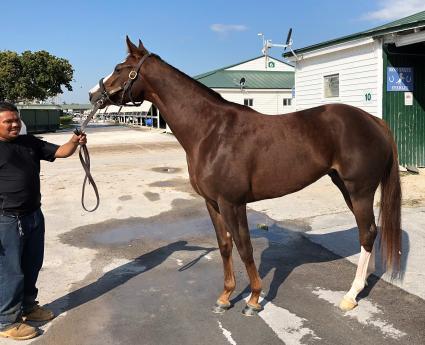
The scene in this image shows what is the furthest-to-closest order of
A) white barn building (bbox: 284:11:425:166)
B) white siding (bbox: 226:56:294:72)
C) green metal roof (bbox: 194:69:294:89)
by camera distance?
white siding (bbox: 226:56:294:72) < green metal roof (bbox: 194:69:294:89) < white barn building (bbox: 284:11:425:166)

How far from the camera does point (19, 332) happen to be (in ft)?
10.7

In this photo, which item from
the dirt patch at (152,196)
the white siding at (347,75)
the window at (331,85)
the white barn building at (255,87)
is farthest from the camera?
the white barn building at (255,87)

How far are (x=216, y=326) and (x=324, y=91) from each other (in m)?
9.80

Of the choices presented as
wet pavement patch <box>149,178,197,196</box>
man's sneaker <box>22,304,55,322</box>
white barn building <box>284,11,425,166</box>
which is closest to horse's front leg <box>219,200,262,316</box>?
man's sneaker <box>22,304,55,322</box>

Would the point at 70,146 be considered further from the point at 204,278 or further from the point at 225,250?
the point at 204,278

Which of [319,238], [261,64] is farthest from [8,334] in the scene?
[261,64]

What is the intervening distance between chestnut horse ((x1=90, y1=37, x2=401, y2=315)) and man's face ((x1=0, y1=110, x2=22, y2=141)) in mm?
685

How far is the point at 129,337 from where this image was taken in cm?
324

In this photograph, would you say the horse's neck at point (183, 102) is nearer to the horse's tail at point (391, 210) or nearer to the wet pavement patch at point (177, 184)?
the horse's tail at point (391, 210)

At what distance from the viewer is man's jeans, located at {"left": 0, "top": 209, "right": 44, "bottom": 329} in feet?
10.6

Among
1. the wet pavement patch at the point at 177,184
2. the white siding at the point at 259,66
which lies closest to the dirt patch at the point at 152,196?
the wet pavement patch at the point at 177,184

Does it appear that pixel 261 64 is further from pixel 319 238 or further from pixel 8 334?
pixel 8 334

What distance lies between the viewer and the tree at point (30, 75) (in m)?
42.0

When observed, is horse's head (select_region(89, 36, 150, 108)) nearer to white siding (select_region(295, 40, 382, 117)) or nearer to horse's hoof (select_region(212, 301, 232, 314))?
horse's hoof (select_region(212, 301, 232, 314))
